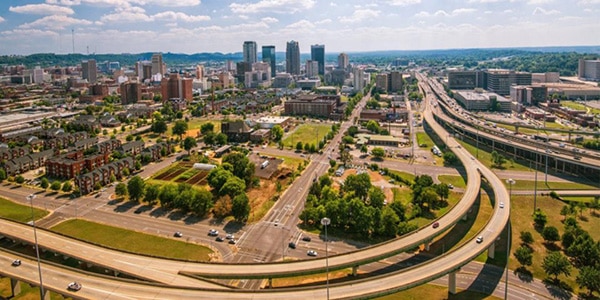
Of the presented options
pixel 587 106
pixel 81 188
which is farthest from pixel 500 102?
pixel 81 188

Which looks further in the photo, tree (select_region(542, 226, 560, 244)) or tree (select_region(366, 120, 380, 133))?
tree (select_region(366, 120, 380, 133))

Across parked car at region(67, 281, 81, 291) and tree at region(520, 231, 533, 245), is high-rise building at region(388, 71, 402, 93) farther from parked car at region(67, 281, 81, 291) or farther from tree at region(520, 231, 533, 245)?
parked car at region(67, 281, 81, 291)

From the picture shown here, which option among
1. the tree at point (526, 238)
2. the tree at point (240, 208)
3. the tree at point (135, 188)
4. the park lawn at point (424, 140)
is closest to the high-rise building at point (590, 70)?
the park lawn at point (424, 140)

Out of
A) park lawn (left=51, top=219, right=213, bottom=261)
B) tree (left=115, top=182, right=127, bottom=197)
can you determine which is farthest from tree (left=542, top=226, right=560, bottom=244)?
tree (left=115, top=182, right=127, bottom=197)

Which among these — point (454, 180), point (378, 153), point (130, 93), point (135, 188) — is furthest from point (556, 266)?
point (130, 93)

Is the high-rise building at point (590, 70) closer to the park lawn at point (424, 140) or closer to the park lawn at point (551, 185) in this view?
the park lawn at point (424, 140)

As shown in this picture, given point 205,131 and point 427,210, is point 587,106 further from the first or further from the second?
point 205,131
